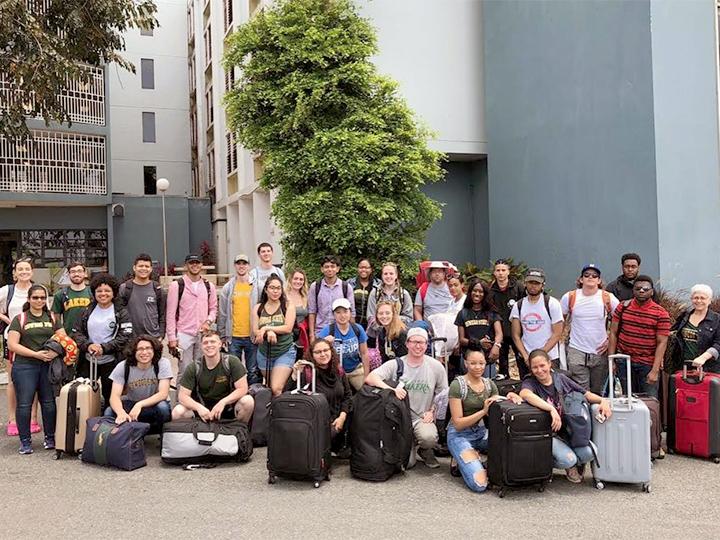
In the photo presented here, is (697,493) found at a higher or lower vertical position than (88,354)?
lower

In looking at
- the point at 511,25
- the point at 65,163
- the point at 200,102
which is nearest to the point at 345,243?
the point at 511,25

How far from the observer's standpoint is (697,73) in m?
12.8

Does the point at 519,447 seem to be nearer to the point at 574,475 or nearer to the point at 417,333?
the point at 574,475

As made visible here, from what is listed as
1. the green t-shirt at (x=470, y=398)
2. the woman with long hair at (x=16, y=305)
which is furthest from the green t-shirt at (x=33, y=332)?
the green t-shirt at (x=470, y=398)

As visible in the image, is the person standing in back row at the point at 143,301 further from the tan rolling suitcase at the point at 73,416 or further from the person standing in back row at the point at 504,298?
the person standing in back row at the point at 504,298

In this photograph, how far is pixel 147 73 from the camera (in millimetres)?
32969

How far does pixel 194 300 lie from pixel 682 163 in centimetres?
960

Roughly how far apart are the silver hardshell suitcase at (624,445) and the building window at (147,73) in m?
31.6

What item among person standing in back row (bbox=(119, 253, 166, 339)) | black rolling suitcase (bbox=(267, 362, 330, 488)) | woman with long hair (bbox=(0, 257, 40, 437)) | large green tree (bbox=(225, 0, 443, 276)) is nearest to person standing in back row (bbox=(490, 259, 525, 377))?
black rolling suitcase (bbox=(267, 362, 330, 488))

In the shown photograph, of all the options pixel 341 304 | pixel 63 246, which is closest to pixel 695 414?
pixel 341 304

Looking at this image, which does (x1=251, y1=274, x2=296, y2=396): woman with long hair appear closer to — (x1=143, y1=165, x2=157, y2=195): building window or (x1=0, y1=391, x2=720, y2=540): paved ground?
(x1=0, y1=391, x2=720, y2=540): paved ground

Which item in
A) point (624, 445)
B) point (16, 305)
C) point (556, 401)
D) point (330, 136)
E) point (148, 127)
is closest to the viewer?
point (624, 445)

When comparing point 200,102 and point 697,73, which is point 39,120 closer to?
point 200,102

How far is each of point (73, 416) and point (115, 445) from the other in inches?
27.4
